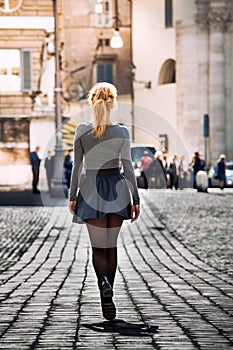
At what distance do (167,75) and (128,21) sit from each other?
147 inches

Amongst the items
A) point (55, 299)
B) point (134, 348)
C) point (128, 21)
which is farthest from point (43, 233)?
point (128, 21)

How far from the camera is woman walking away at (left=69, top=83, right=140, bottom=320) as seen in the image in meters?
8.45

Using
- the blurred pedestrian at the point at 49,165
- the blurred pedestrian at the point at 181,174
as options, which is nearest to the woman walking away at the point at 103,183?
the blurred pedestrian at the point at 49,165

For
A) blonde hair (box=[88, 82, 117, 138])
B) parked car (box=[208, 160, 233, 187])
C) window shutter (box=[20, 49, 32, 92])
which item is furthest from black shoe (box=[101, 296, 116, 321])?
parked car (box=[208, 160, 233, 187])

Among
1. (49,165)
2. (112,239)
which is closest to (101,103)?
(112,239)

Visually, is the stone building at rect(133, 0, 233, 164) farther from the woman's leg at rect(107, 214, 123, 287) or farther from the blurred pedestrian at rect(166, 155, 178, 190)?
the woman's leg at rect(107, 214, 123, 287)

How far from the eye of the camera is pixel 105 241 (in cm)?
849

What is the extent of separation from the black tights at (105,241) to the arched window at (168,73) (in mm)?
51688

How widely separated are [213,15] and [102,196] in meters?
49.8

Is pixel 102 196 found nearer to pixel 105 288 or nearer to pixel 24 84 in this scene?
pixel 105 288

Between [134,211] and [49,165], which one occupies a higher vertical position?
[134,211]

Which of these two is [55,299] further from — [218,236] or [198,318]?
[218,236]

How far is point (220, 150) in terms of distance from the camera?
57.7m

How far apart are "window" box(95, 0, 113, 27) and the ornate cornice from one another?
5.95m
